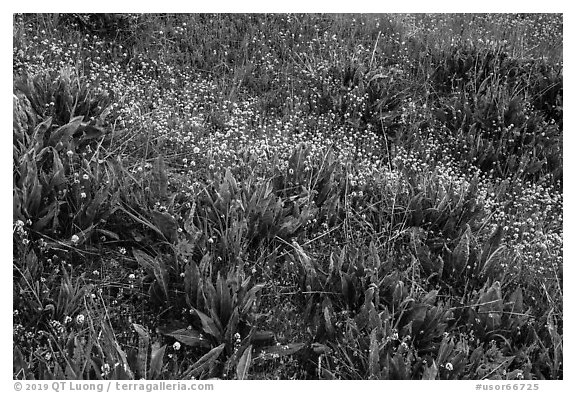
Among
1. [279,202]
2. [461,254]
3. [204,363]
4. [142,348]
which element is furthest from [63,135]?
[461,254]

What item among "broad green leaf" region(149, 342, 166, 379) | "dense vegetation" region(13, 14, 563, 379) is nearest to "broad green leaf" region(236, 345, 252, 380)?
"dense vegetation" region(13, 14, 563, 379)

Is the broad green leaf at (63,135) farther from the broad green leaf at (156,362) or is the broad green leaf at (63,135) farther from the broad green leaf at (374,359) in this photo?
the broad green leaf at (374,359)

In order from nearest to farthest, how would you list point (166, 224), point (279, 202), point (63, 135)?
point (166, 224)
point (279, 202)
point (63, 135)

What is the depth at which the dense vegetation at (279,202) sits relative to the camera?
3.55m

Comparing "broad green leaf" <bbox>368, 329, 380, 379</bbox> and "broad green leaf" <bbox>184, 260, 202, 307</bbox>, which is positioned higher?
"broad green leaf" <bbox>184, 260, 202, 307</bbox>

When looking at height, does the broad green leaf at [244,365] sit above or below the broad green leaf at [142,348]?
below

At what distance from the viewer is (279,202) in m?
4.28

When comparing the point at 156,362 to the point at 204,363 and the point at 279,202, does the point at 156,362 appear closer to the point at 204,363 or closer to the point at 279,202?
the point at 204,363

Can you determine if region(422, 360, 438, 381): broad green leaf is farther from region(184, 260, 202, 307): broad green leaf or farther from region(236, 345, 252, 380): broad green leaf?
region(184, 260, 202, 307): broad green leaf

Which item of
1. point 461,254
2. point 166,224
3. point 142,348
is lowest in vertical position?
point 142,348

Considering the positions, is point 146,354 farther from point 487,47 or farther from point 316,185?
point 487,47

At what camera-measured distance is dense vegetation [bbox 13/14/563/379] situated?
11.7ft

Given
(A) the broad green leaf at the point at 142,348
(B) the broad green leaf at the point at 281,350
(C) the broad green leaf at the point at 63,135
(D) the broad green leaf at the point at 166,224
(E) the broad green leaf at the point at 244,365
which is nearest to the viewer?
(A) the broad green leaf at the point at 142,348

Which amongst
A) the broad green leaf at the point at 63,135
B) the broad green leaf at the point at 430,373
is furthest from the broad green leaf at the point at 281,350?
the broad green leaf at the point at 63,135
